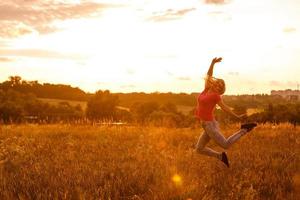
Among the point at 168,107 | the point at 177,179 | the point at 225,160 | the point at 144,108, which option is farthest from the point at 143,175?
the point at 144,108

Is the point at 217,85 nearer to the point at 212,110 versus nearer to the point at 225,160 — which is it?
the point at 212,110

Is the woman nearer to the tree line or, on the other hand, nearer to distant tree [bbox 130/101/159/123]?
the tree line

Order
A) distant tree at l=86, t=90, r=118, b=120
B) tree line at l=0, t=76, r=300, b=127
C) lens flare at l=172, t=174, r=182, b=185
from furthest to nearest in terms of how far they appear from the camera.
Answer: distant tree at l=86, t=90, r=118, b=120
tree line at l=0, t=76, r=300, b=127
lens flare at l=172, t=174, r=182, b=185

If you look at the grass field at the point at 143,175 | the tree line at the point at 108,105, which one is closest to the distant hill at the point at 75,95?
the tree line at the point at 108,105

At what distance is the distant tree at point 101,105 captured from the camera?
10394 centimetres

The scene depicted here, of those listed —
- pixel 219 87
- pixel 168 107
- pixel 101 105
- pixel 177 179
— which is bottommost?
pixel 168 107

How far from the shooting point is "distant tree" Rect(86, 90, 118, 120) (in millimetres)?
103938

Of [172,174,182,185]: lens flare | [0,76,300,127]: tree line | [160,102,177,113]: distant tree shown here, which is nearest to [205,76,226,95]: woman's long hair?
[172,174,182,185]: lens flare

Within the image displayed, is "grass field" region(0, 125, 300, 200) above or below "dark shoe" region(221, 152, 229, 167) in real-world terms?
below

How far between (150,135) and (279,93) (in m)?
120

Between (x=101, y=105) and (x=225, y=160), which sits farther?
(x=101, y=105)

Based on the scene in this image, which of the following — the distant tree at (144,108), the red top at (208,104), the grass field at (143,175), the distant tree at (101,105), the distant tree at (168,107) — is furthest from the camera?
the distant tree at (101,105)

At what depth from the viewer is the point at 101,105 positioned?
342 feet

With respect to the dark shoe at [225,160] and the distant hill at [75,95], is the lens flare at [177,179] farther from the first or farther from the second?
the distant hill at [75,95]
